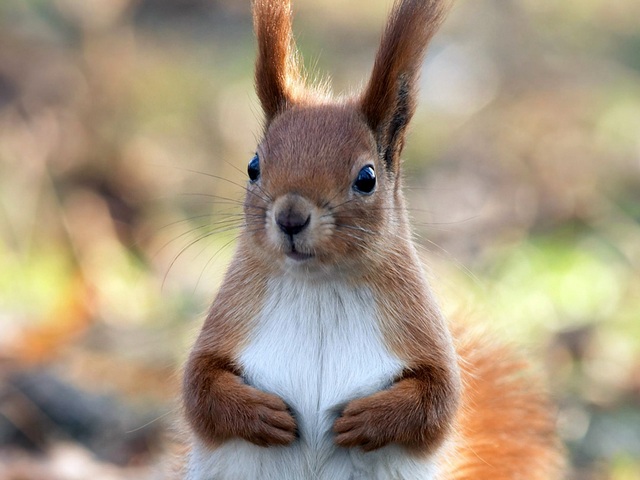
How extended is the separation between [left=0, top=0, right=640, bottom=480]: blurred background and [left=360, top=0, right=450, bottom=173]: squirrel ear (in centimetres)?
31

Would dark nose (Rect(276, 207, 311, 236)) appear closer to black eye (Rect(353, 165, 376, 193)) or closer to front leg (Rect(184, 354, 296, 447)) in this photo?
black eye (Rect(353, 165, 376, 193))

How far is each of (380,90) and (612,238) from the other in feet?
8.28

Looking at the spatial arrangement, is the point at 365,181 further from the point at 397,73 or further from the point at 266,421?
the point at 266,421

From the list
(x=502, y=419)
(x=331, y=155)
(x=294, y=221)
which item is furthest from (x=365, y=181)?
(x=502, y=419)

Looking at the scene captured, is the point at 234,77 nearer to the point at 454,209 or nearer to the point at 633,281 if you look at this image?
the point at 454,209

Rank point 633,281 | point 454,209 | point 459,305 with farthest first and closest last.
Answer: point 454,209 → point 633,281 → point 459,305

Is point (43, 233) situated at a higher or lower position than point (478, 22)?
lower

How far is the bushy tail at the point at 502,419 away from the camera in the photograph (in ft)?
8.61

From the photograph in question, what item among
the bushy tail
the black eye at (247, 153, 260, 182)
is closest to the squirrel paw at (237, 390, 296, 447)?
the black eye at (247, 153, 260, 182)

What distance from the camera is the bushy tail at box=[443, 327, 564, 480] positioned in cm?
262

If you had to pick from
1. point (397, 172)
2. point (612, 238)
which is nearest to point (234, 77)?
point (612, 238)

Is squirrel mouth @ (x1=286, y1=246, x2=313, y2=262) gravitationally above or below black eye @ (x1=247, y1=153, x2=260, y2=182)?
below

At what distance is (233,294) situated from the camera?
2.25m

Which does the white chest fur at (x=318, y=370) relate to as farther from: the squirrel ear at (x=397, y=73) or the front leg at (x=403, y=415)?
the squirrel ear at (x=397, y=73)
